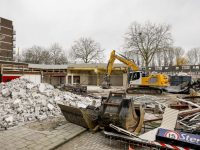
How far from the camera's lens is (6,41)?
44.2 meters

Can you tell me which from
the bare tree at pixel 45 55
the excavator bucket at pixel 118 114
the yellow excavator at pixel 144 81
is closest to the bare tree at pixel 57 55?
the bare tree at pixel 45 55

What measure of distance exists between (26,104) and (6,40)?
4515cm

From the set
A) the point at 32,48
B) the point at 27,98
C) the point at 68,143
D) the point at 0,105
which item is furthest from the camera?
the point at 32,48

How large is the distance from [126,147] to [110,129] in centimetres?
75

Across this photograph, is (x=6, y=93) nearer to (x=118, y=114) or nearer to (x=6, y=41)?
(x=118, y=114)

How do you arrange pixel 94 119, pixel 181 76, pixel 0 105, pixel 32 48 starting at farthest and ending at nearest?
pixel 32 48
pixel 181 76
pixel 0 105
pixel 94 119

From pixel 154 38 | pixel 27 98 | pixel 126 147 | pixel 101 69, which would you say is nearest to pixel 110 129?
pixel 126 147

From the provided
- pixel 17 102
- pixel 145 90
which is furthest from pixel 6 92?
pixel 145 90

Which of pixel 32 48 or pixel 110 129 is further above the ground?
pixel 32 48

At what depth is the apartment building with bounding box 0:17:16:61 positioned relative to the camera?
43062mm

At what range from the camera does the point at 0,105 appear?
734 cm

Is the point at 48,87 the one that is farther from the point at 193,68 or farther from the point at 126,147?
the point at 193,68

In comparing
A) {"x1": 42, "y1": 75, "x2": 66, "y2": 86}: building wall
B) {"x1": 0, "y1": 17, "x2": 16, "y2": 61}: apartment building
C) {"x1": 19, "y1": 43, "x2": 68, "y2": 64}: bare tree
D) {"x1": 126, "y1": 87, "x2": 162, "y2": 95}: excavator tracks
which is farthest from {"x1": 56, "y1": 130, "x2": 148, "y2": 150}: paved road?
{"x1": 19, "y1": 43, "x2": 68, "y2": 64}: bare tree

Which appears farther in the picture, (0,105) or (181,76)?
(181,76)
